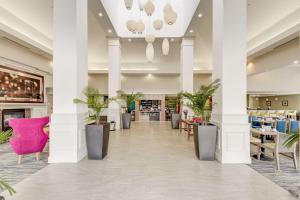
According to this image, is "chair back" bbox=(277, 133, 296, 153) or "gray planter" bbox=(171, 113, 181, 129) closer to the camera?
"chair back" bbox=(277, 133, 296, 153)

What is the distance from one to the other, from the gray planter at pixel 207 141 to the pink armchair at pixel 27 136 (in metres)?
3.86

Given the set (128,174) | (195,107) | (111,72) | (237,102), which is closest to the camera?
(128,174)

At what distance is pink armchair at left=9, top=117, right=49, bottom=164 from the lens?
193 inches

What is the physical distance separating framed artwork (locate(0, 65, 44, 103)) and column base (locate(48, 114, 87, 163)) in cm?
474

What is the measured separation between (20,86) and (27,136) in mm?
5336

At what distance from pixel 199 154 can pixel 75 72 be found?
3513mm

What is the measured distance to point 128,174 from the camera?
13.4ft

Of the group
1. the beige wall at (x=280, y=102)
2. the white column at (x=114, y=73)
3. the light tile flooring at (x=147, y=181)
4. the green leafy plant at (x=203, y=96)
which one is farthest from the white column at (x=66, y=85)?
the beige wall at (x=280, y=102)

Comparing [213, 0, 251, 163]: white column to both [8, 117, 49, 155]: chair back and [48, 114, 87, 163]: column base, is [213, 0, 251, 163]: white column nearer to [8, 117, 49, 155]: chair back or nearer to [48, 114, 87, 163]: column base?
[48, 114, 87, 163]: column base

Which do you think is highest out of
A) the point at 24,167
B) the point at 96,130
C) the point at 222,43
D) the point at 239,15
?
the point at 239,15

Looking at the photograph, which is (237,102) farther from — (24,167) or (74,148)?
(24,167)

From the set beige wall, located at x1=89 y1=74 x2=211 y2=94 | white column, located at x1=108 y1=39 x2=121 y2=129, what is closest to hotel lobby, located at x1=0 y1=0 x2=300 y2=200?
white column, located at x1=108 y1=39 x2=121 y2=129

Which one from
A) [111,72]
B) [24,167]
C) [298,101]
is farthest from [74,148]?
[298,101]

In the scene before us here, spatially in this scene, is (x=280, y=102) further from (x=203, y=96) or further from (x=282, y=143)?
(x=203, y=96)
